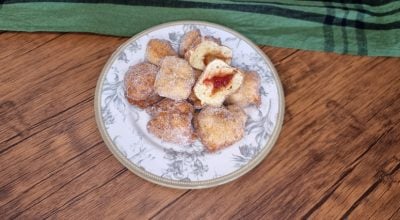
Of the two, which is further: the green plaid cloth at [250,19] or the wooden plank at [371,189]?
the green plaid cloth at [250,19]

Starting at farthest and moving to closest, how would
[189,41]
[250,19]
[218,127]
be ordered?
[250,19] < [189,41] < [218,127]

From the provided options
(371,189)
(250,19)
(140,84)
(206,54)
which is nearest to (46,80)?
(140,84)

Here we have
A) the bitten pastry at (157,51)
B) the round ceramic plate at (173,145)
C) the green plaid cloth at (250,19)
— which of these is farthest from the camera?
the green plaid cloth at (250,19)

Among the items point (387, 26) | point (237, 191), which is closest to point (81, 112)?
point (237, 191)

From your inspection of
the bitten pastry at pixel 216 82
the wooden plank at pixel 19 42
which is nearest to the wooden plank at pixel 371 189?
the bitten pastry at pixel 216 82

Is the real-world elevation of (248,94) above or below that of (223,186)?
above

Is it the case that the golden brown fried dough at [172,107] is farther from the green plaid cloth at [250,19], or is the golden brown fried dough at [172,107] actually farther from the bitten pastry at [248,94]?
the green plaid cloth at [250,19]

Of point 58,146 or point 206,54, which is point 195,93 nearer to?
point 206,54

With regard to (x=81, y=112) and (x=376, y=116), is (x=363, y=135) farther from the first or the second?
(x=81, y=112)
